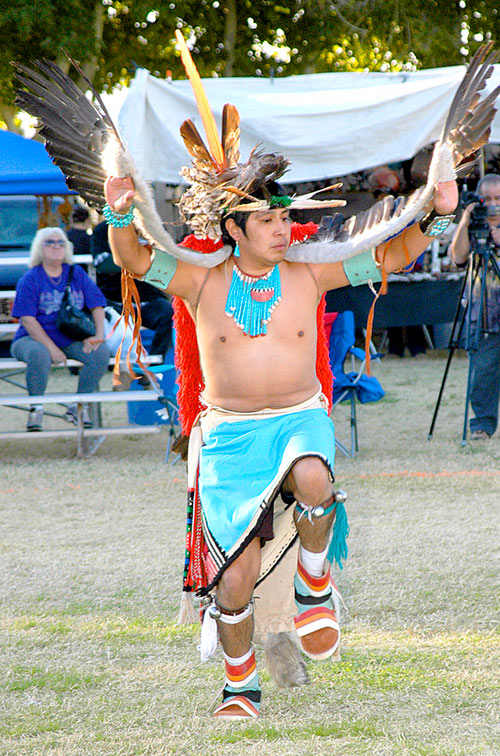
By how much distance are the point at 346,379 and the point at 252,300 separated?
142 inches

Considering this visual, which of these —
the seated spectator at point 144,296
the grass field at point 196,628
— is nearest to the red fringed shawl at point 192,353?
the grass field at point 196,628

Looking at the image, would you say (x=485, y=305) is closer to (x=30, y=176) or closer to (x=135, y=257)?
(x=30, y=176)

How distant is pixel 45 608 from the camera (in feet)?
12.1

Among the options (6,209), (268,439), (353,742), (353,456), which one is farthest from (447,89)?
(353,742)

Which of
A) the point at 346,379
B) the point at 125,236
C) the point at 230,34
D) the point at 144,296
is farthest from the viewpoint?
the point at 230,34

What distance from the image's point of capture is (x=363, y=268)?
9.94 feet

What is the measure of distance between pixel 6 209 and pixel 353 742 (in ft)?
28.0

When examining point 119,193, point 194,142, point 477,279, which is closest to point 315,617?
point 119,193

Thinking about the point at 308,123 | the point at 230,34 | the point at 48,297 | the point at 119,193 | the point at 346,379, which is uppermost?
the point at 230,34

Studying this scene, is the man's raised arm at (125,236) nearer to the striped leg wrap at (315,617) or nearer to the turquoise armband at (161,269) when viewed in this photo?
the turquoise armband at (161,269)

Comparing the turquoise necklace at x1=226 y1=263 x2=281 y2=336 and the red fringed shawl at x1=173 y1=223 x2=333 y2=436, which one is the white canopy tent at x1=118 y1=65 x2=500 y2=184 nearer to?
the red fringed shawl at x1=173 y1=223 x2=333 y2=436

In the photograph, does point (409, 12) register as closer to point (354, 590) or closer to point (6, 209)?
point (6, 209)

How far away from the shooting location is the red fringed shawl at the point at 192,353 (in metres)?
Answer: 3.15

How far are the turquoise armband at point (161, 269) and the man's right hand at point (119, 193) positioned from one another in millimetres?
242
